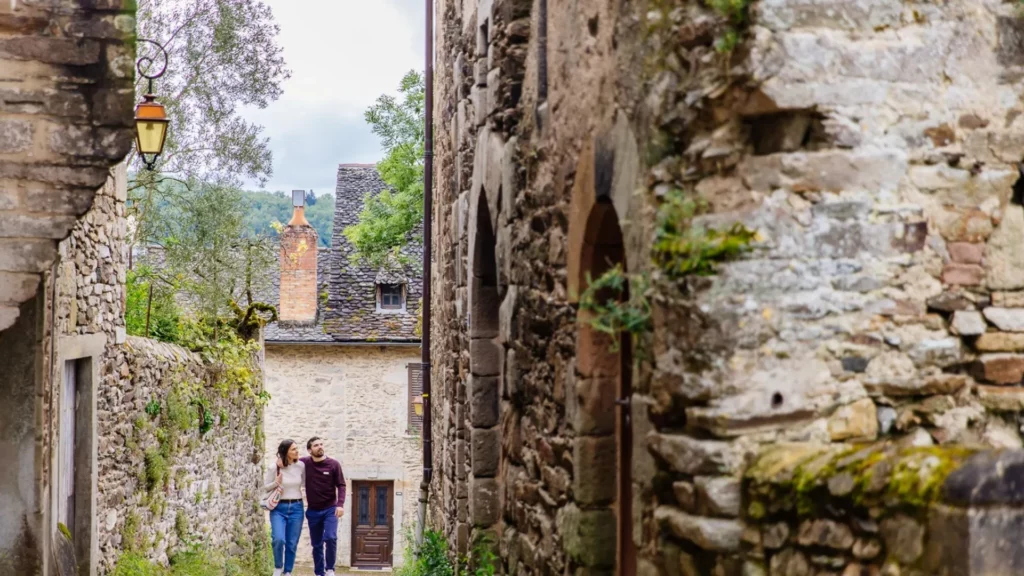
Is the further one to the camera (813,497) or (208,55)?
(208,55)

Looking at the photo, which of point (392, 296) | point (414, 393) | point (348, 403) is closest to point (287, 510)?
point (414, 393)

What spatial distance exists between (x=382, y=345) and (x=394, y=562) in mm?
4098

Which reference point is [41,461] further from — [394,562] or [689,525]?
[394,562]

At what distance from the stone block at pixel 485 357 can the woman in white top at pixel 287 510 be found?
425 centimetres

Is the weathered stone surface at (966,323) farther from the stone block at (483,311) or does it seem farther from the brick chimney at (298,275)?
the brick chimney at (298,275)

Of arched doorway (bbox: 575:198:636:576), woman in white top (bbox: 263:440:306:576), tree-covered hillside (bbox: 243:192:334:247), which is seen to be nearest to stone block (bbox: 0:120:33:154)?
arched doorway (bbox: 575:198:636:576)

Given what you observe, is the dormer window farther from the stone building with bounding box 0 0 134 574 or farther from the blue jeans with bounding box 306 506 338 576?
the stone building with bounding box 0 0 134 574

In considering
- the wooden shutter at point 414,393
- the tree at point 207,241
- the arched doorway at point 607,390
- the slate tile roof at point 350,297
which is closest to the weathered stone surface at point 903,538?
the arched doorway at point 607,390

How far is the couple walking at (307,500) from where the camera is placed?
37.6 feet

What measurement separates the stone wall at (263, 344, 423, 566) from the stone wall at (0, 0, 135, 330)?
17.8m

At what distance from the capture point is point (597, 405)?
4.61m

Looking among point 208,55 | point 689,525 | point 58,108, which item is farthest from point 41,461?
point 208,55

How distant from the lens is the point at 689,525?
3338 millimetres

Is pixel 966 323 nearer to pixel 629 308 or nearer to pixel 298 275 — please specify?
pixel 629 308
